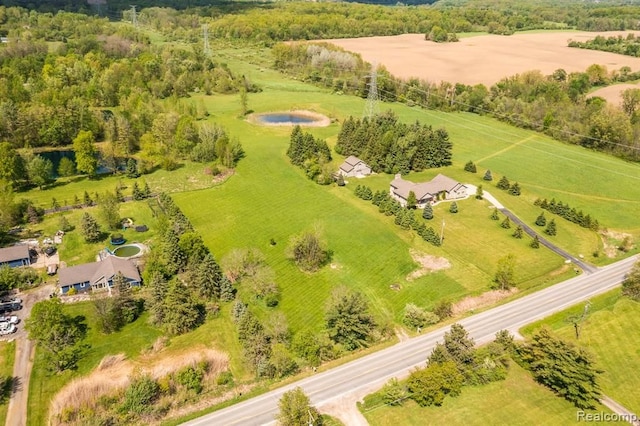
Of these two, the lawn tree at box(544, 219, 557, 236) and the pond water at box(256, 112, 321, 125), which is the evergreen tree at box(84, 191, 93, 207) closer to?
the pond water at box(256, 112, 321, 125)

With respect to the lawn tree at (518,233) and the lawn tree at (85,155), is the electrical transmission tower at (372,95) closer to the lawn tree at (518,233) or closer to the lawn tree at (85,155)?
the lawn tree at (518,233)

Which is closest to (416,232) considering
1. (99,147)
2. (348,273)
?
(348,273)

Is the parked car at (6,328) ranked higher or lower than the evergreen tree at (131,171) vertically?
lower

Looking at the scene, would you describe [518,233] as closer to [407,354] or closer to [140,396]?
[407,354]

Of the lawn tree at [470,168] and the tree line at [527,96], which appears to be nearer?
the lawn tree at [470,168]

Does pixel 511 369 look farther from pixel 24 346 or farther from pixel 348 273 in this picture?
pixel 24 346

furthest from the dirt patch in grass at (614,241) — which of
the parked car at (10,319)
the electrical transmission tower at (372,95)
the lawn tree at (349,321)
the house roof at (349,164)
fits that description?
the parked car at (10,319)
